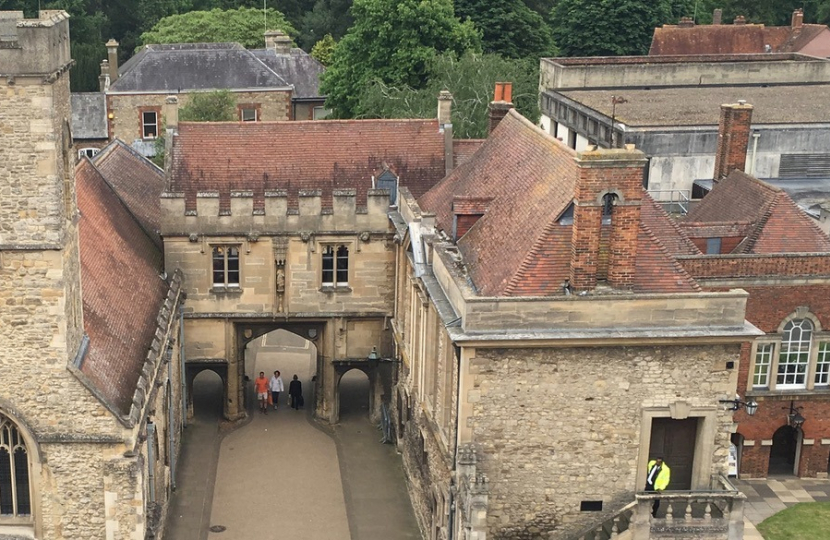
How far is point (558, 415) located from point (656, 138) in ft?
71.1

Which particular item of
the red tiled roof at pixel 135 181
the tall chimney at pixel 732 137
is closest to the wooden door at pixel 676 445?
the tall chimney at pixel 732 137

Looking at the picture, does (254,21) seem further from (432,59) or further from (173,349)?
(173,349)

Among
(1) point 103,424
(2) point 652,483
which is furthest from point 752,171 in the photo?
(1) point 103,424

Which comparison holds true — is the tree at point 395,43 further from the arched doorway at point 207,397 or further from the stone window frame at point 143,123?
the arched doorway at point 207,397

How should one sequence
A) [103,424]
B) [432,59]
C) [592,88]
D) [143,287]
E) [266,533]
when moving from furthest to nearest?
[592,88], [432,59], [143,287], [266,533], [103,424]

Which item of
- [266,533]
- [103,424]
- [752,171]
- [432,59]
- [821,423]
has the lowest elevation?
Answer: [266,533]

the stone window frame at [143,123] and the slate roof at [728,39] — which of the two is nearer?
the stone window frame at [143,123]

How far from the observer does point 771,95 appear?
51688 mm

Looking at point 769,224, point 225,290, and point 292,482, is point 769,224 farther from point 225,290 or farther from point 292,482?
point 225,290

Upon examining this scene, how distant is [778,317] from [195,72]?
39967 millimetres

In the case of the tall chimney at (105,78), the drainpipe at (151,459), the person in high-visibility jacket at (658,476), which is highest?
the tall chimney at (105,78)

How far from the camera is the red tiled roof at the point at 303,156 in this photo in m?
33.9

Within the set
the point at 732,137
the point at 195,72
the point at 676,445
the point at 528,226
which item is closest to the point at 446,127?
the point at 732,137

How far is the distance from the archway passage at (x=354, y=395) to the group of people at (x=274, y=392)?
1.40 meters
